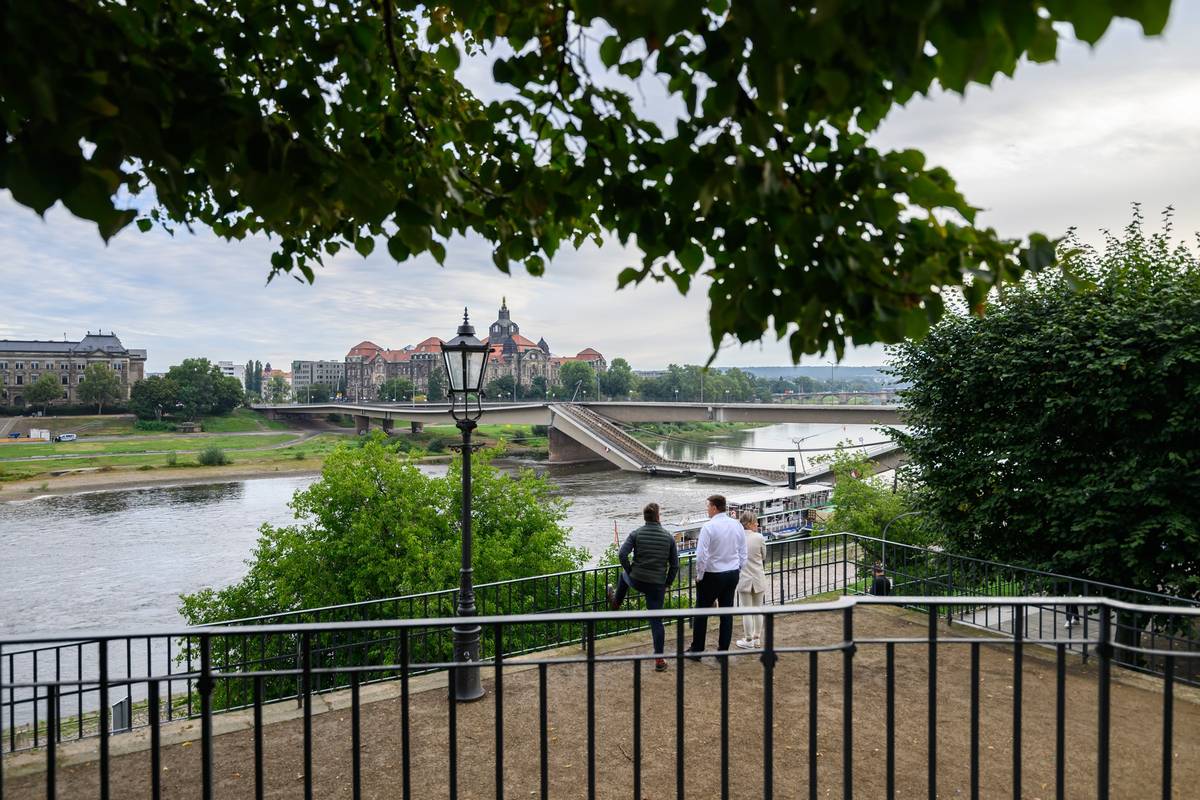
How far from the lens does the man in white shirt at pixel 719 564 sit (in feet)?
26.2

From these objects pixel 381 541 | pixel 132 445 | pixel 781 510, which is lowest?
pixel 781 510

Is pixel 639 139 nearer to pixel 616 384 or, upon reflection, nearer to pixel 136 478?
pixel 136 478

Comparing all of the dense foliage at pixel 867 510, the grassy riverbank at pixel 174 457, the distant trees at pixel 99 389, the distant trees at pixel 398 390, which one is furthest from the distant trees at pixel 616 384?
the dense foliage at pixel 867 510

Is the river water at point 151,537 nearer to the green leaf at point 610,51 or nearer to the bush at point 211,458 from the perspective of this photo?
the bush at point 211,458

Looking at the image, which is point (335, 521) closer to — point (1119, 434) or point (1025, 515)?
point (1025, 515)

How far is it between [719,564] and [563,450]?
2092 inches

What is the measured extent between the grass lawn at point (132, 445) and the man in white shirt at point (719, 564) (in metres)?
66.6

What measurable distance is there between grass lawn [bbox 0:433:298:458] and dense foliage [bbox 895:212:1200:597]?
66.0m

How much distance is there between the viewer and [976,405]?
40.9ft

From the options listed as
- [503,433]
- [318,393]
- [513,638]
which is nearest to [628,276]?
→ [513,638]

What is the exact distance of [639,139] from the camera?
3.30 metres

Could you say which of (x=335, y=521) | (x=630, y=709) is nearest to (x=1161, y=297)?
(x=630, y=709)

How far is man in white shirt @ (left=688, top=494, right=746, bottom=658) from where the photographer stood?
799cm

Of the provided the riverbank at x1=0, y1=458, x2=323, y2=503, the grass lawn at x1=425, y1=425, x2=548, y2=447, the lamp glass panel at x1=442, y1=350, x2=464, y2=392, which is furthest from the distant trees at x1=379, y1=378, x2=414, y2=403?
the lamp glass panel at x1=442, y1=350, x2=464, y2=392
